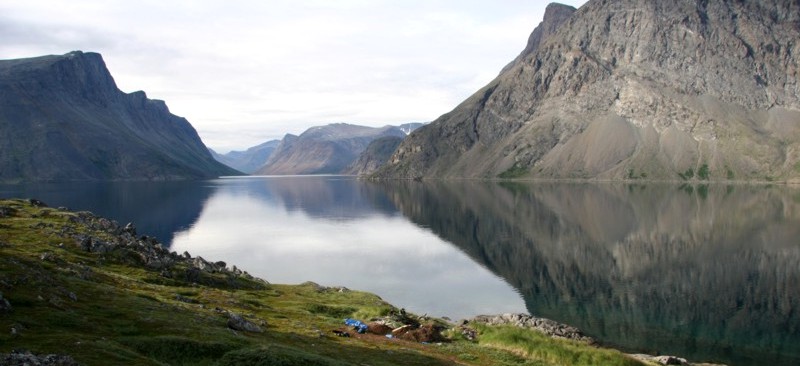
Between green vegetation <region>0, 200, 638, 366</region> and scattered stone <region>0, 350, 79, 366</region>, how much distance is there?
0.80 meters

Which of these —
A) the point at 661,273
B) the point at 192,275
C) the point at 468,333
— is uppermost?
the point at 192,275

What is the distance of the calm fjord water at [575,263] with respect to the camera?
63.2 metres

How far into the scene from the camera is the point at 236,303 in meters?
49.9

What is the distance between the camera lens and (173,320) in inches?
1331

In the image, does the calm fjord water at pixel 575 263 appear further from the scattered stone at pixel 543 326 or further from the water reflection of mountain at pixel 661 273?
the scattered stone at pixel 543 326

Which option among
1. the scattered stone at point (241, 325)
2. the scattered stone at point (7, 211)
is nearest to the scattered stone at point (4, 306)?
the scattered stone at point (241, 325)

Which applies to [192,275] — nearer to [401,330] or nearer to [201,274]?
[201,274]

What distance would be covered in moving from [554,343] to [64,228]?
174 feet

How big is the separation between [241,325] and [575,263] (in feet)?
254

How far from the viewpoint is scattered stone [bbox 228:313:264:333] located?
37062 millimetres

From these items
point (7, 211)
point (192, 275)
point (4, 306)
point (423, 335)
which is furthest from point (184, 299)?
point (7, 211)

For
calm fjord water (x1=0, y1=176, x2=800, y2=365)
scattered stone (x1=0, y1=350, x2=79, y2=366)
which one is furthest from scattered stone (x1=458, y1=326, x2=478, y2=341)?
scattered stone (x1=0, y1=350, x2=79, y2=366)

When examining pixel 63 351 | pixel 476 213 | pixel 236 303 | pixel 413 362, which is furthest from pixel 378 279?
pixel 476 213

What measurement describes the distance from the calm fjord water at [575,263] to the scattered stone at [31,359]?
50.6 meters
